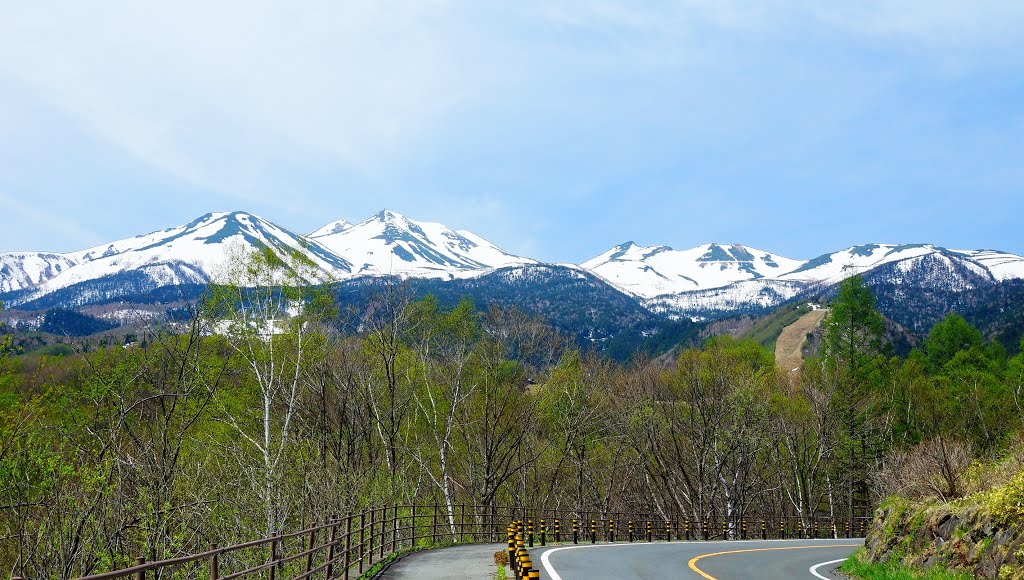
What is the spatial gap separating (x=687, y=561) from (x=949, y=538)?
671cm

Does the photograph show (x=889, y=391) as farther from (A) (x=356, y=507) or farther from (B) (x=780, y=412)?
(A) (x=356, y=507)

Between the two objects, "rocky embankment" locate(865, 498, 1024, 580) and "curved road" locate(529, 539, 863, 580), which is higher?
"rocky embankment" locate(865, 498, 1024, 580)

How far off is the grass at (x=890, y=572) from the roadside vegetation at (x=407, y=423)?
1.70 meters

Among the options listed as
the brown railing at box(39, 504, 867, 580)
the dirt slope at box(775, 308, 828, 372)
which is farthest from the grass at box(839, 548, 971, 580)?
the dirt slope at box(775, 308, 828, 372)

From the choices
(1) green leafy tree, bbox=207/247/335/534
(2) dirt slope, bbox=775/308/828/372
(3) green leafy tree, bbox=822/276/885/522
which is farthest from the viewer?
(2) dirt slope, bbox=775/308/828/372

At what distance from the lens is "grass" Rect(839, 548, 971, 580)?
1255 cm

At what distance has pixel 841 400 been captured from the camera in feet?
156

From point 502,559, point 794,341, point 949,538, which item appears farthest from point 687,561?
point 794,341

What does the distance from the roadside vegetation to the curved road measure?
11.1ft

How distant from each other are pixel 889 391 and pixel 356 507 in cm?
4272

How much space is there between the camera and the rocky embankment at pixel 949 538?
11.4m

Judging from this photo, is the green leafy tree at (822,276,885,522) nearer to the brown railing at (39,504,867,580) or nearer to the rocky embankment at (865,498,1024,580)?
the brown railing at (39,504,867,580)

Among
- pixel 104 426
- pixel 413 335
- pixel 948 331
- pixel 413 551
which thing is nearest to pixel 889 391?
pixel 948 331

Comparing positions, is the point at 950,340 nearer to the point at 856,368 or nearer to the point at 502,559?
the point at 856,368
